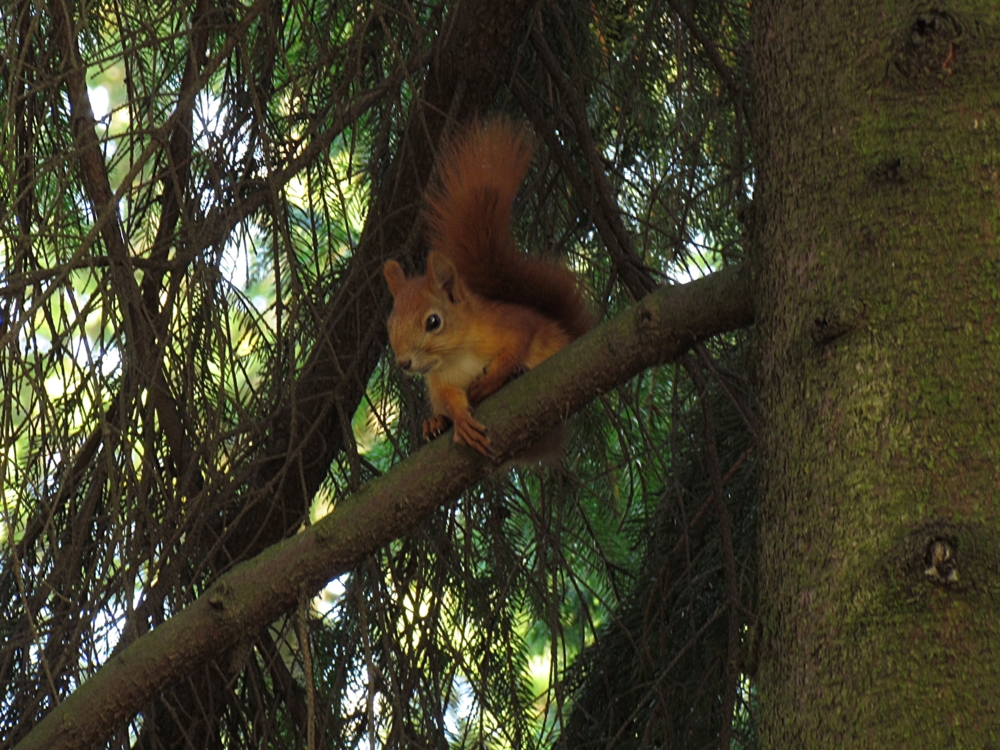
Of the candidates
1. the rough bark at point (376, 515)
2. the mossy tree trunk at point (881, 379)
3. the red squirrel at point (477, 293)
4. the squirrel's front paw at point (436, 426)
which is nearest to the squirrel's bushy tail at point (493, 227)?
the red squirrel at point (477, 293)

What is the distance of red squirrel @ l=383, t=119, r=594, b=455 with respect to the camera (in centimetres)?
174

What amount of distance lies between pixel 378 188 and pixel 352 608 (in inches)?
27.5

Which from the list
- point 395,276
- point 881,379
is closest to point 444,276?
point 395,276

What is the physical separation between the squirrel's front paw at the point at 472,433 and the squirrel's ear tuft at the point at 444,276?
538 millimetres

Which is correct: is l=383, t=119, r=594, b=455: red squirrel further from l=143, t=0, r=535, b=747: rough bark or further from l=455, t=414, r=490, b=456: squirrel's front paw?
l=455, t=414, r=490, b=456: squirrel's front paw

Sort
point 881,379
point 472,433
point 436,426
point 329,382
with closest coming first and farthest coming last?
point 881,379 < point 472,433 < point 436,426 < point 329,382

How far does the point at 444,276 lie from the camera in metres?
1.92

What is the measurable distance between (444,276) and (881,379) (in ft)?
3.26

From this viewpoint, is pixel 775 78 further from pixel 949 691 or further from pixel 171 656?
pixel 171 656

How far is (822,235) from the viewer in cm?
110

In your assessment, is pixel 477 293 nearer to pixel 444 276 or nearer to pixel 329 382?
pixel 444 276

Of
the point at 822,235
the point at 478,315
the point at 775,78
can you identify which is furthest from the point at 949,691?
the point at 478,315

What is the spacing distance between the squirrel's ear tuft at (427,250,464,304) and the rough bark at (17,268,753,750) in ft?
1.66

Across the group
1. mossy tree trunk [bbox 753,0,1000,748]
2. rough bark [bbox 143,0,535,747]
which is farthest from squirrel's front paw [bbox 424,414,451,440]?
mossy tree trunk [bbox 753,0,1000,748]
